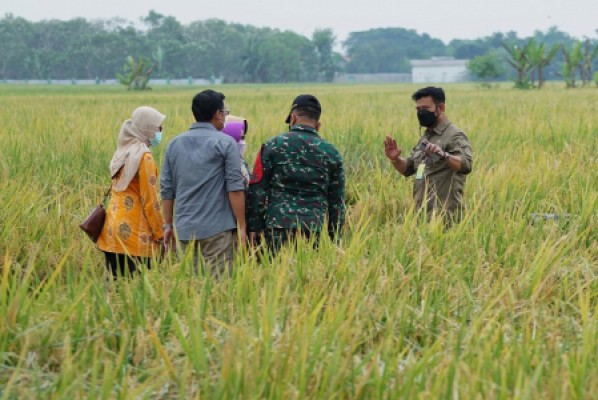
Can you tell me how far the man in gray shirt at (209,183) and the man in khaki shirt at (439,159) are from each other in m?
0.94

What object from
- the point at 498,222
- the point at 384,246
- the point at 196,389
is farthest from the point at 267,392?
the point at 498,222

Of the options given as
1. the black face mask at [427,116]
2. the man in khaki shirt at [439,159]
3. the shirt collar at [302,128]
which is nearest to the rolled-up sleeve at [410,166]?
the man in khaki shirt at [439,159]

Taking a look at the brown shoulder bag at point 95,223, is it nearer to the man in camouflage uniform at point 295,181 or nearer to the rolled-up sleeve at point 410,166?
the man in camouflage uniform at point 295,181

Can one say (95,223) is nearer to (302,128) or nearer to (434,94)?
(302,128)

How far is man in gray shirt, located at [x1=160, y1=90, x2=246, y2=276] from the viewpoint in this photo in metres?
4.00

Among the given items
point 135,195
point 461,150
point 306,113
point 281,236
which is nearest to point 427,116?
point 461,150

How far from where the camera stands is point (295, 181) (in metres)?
4.04

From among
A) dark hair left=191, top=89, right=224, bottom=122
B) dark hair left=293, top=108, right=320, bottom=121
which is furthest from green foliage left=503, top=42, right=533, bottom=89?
dark hair left=191, top=89, right=224, bottom=122

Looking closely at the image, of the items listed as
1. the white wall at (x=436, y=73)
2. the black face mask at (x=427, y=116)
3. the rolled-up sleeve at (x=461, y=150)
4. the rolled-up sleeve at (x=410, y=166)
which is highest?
the black face mask at (x=427, y=116)

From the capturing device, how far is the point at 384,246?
3.67m

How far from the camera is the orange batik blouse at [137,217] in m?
A: 4.07

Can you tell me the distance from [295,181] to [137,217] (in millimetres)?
799

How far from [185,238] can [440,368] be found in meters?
1.96

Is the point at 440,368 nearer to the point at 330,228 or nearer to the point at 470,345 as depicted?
the point at 470,345
